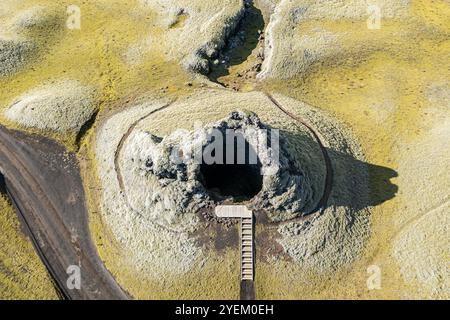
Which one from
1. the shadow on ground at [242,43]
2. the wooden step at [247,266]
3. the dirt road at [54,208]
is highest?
the shadow on ground at [242,43]

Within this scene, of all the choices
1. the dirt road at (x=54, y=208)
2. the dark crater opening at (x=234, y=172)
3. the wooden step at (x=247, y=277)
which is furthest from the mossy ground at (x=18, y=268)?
the dark crater opening at (x=234, y=172)

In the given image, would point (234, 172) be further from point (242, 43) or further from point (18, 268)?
point (242, 43)

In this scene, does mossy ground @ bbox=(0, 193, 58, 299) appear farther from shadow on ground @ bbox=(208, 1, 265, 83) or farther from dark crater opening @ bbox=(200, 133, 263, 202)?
shadow on ground @ bbox=(208, 1, 265, 83)

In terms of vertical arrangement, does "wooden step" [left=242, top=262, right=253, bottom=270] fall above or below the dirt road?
below

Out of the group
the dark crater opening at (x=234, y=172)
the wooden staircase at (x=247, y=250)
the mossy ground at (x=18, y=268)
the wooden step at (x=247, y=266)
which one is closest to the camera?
the mossy ground at (x=18, y=268)

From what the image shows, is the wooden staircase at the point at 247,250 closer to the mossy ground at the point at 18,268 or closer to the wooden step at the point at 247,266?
the wooden step at the point at 247,266

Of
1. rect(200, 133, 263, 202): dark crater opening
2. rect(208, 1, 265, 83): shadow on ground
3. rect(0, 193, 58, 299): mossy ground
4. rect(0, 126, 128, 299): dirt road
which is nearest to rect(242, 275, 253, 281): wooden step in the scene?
rect(200, 133, 263, 202): dark crater opening

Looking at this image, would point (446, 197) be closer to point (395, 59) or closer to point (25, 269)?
point (395, 59)

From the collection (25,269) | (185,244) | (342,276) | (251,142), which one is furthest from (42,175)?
(342,276)
